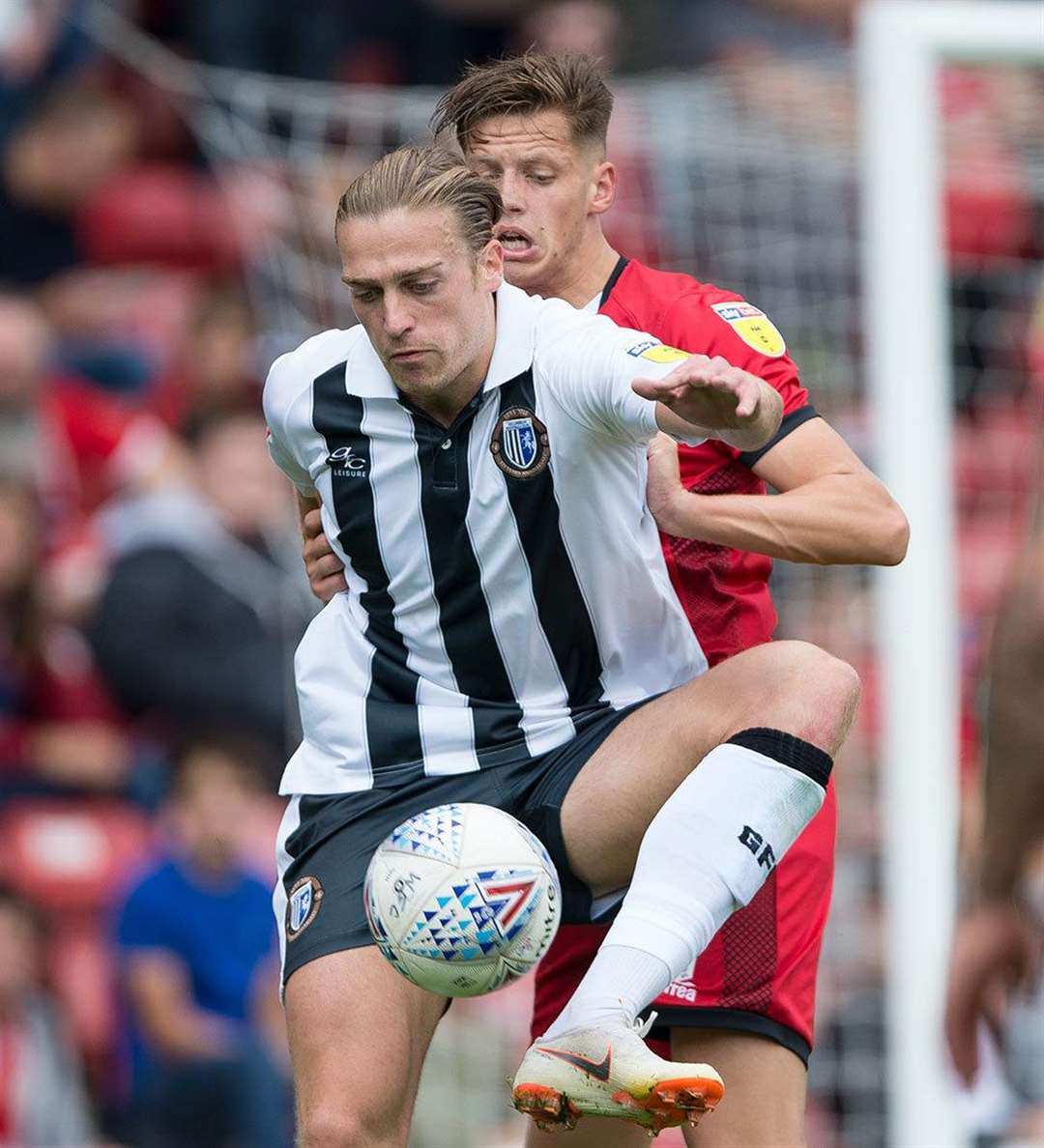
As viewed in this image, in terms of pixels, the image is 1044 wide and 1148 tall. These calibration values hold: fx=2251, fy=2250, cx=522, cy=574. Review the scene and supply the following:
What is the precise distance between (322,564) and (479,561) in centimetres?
43

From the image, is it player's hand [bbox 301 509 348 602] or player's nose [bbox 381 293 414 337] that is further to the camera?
player's hand [bbox 301 509 348 602]

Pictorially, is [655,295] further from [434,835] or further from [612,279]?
[434,835]

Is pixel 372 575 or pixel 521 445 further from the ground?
pixel 521 445

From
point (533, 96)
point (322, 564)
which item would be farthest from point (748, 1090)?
point (533, 96)

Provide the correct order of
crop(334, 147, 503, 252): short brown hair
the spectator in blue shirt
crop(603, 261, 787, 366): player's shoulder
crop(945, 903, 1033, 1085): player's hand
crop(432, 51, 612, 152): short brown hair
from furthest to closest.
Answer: the spectator in blue shirt, crop(432, 51, 612, 152): short brown hair, crop(603, 261, 787, 366): player's shoulder, crop(334, 147, 503, 252): short brown hair, crop(945, 903, 1033, 1085): player's hand

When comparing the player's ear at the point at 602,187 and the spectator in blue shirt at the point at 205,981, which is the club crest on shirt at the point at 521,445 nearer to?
the player's ear at the point at 602,187

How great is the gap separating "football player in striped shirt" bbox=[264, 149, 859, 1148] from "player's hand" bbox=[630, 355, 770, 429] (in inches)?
0.5

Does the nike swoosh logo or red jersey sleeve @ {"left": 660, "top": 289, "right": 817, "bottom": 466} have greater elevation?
red jersey sleeve @ {"left": 660, "top": 289, "right": 817, "bottom": 466}

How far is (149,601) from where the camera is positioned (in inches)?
340

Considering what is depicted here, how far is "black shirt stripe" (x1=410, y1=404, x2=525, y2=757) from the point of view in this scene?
408cm

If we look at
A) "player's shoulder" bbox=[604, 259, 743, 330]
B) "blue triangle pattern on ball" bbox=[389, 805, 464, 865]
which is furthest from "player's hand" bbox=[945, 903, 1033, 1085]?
"player's shoulder" bbox=[604, 259, 743, 330]

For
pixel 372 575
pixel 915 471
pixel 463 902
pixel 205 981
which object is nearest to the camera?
pixel 463 902

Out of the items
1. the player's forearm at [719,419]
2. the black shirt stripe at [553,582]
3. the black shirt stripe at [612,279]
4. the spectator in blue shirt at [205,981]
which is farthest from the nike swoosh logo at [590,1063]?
the spectator in blue shirt at [205,981]

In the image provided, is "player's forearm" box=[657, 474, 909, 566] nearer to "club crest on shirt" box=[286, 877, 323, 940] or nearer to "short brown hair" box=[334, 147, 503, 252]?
"short brown hair" box=[334, 147, 503, 252]
